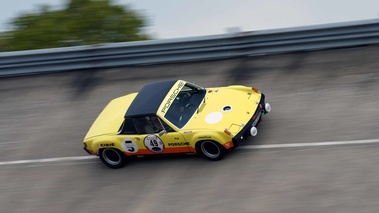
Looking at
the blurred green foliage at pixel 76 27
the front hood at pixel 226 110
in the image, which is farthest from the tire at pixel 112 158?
the blurred green foliage at pixel 76 27

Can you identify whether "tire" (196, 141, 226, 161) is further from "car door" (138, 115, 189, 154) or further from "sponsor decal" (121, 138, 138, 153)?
"sponsor decal" (121, 138, 138, 153)

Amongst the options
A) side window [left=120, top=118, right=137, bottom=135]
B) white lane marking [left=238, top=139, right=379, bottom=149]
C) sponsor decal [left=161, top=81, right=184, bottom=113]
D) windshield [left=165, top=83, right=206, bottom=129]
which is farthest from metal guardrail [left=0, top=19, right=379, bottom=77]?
side window [left=120, top=118, right=137, bottom=135]

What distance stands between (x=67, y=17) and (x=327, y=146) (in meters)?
10.6

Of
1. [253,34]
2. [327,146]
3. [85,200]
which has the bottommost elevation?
[85,200]

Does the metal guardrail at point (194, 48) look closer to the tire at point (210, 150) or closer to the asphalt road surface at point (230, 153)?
the asphalt road surface at point (230, 153)

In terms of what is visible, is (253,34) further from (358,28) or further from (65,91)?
(65,91)

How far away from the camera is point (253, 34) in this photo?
46.7 ft

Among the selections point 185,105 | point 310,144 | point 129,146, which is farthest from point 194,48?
point 310,144

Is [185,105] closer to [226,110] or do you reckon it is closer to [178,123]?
[178,123]

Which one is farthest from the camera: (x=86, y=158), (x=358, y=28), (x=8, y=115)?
(x=8, y=115)

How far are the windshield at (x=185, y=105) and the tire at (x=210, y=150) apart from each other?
50 centimetres

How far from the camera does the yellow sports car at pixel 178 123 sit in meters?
10.9

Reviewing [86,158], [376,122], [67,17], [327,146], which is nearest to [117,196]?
[86,158]

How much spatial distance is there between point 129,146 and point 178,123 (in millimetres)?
1041
